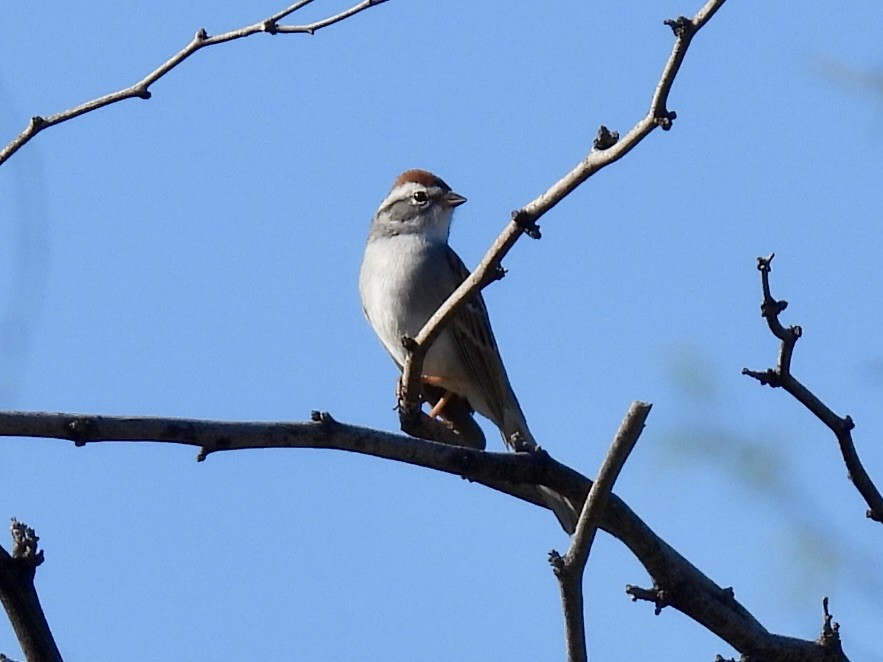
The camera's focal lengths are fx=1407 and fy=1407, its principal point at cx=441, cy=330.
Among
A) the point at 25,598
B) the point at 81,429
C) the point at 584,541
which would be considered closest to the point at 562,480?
the point at 584,541

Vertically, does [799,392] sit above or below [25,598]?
above

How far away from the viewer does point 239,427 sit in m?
3.54

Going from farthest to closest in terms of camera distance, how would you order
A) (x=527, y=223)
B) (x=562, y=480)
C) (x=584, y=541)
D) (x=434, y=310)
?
(x=434, y=310)
(x=562, y=480)
(x=527, y=223)
(x=584, y=541)

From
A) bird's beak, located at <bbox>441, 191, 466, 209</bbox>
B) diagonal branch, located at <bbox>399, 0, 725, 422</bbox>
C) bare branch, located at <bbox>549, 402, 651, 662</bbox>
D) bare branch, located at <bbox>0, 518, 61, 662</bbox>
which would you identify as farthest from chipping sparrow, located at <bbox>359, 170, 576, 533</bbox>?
bare branch, located at <bbox>0, 518, 61, 662</bbox>

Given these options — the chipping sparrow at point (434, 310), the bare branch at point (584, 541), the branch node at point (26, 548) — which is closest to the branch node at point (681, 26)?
the bare branch at point (584, 541)

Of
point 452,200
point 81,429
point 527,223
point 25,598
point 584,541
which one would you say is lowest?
point 25,598

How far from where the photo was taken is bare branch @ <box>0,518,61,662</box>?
302 centimetres

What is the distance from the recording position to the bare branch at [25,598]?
302 centimetres

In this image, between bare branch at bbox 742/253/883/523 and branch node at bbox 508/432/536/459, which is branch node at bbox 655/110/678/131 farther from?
branch node at bbox 508/432/536/459

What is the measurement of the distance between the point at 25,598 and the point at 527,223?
1.50m

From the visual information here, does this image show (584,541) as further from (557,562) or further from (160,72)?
(160,72)

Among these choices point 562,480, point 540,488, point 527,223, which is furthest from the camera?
point 540,488

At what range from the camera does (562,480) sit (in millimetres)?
3977

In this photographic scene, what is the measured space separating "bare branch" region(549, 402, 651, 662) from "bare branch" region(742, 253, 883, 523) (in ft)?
1.72
